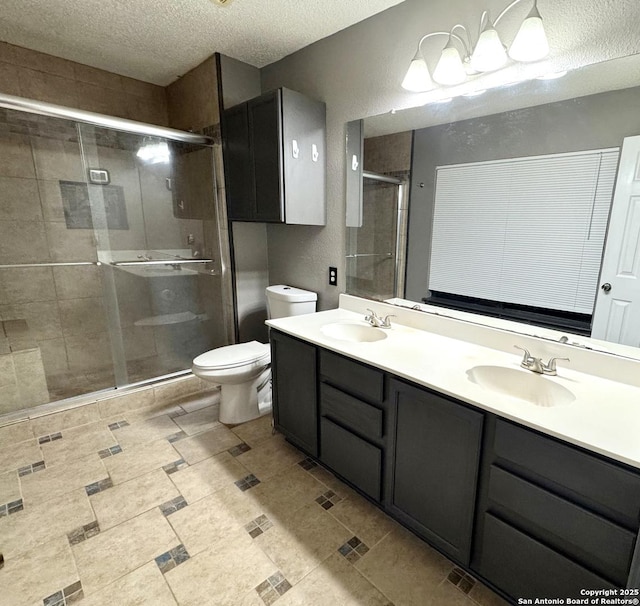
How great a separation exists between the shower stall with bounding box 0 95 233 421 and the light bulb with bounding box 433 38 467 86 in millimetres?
1673

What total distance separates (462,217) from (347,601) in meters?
1.66

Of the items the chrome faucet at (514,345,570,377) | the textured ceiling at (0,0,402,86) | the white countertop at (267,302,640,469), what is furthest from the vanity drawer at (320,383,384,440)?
the textured ceiling at (0,0,402,86)

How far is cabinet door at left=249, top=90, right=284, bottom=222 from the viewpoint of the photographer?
215 cm

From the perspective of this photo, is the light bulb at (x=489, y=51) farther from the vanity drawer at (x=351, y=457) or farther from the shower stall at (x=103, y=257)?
the shower stall at (x=103, y=257)

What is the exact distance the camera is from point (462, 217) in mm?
1727

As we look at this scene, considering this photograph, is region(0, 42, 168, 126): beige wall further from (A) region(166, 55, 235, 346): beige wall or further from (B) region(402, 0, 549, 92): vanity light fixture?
(B) region(402, 0, 549, 92): vanity light fixture

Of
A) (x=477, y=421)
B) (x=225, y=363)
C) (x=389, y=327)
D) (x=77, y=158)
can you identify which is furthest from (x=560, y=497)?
(x=77, y=158)

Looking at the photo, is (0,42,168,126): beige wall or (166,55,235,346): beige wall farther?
(166,55,235,346): beige wall

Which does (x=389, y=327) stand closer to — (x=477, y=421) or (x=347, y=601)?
(x=477, y=421)

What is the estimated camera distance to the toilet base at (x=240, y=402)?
2377 millimetres

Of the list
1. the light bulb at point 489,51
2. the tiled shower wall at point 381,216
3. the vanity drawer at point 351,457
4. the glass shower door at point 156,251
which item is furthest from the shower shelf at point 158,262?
the light bulb at point 489,51

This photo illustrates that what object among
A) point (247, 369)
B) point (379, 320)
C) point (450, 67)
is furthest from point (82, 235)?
point (450, 67)

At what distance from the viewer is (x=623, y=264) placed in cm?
130

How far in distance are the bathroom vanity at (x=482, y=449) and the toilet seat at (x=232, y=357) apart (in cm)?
48
